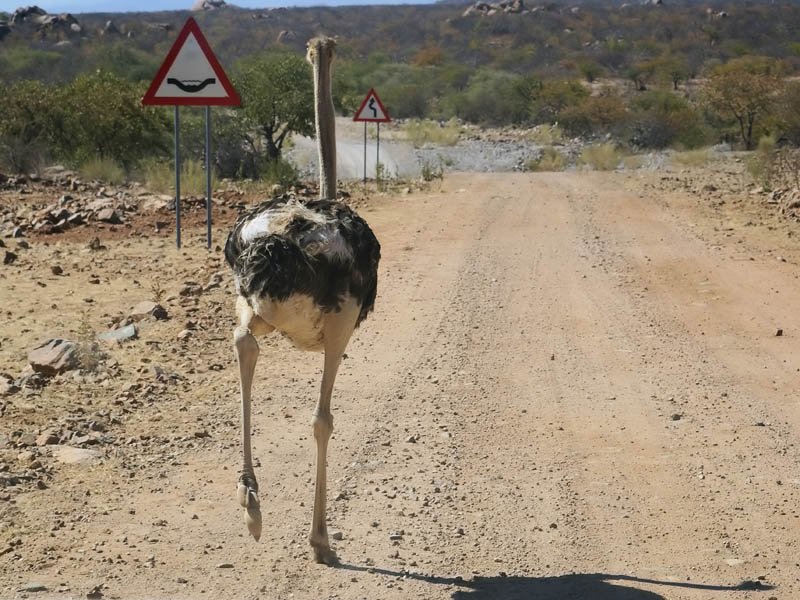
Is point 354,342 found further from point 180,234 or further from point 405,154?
point 405,154

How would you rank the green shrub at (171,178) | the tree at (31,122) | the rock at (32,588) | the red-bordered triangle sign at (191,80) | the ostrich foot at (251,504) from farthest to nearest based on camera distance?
the tree at (31,122) → the green shrub at (171,178) → the red-bordered triangle sign at (191,80) → the rock at (32,588) → the ostrich foot at (251,504)

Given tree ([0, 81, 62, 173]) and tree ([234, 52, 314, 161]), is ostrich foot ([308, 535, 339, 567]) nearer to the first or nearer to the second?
tree ([0, 81, 62, 173])

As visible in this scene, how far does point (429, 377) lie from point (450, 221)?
7.27m

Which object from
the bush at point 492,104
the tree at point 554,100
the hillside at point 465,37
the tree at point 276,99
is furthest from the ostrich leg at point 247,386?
the hillside at point 465,37

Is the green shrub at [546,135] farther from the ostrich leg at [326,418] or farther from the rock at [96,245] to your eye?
the ostrich leg at [326,418]

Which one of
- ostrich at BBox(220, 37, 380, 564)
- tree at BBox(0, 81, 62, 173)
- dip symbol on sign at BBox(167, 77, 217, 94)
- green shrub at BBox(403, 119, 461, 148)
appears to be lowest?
green shrub at BBox(403, 119, 461, 148)

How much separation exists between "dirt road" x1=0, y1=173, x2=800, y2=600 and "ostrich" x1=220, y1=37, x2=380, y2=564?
45cm

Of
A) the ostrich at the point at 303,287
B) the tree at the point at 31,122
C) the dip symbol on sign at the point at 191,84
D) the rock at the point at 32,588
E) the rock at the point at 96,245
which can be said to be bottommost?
the rock at the point at 96,245

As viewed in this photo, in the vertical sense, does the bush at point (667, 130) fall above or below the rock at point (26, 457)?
below

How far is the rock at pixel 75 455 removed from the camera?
5.78 meters

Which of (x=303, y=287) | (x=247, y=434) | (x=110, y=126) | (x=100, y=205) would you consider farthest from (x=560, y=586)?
(x=110, y=126)

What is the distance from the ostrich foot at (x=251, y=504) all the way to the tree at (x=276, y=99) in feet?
53.5

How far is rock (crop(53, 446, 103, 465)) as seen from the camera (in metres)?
5.78

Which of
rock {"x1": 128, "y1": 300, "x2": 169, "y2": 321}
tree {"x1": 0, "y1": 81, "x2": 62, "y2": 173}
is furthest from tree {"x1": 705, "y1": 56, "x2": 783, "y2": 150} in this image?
rock {"x1": 128, "y1": 300, "x2": 169, "y2": 321}
